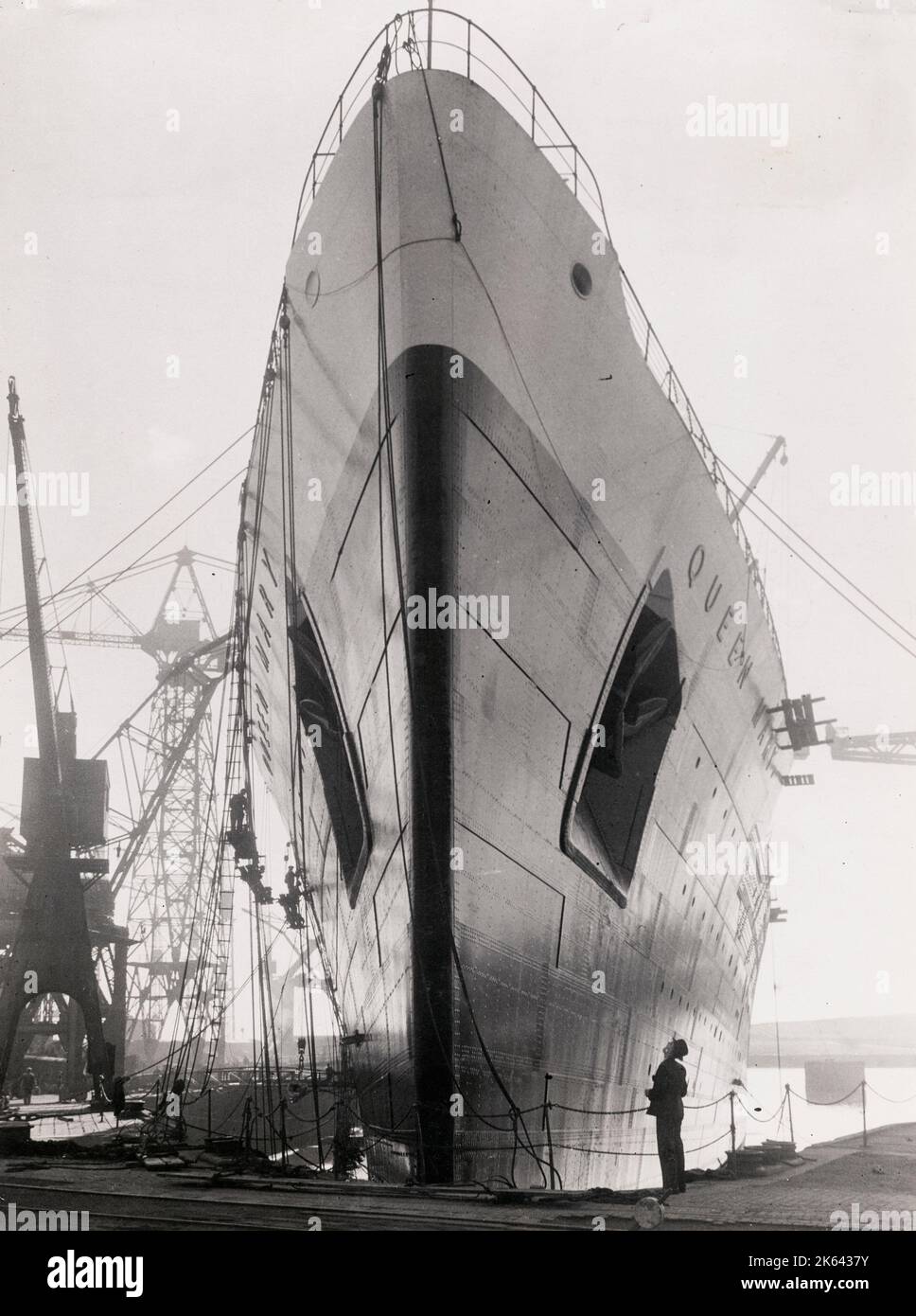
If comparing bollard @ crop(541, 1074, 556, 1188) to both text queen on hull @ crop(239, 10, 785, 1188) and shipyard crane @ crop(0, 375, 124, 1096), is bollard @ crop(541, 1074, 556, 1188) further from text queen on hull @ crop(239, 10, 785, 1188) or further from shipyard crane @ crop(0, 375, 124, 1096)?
shipyard crane @ crop(0, 375, 124, 1096)

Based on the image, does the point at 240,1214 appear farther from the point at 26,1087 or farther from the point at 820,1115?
the point at 820,1115

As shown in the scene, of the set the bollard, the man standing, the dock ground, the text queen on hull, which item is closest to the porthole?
the text queen on hull

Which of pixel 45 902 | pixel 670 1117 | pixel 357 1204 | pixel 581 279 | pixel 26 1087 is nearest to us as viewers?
pixel 357 1204

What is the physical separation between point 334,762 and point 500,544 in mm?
2689

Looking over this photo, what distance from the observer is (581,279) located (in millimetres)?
7117

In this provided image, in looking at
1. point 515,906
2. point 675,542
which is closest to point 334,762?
point 515,906

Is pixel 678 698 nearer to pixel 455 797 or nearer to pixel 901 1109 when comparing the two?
pixel 455 797

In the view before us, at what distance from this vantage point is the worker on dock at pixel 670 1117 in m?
5.78

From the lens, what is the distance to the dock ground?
13.3 feet

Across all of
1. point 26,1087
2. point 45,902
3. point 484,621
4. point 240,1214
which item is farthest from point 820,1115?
point 240,1214

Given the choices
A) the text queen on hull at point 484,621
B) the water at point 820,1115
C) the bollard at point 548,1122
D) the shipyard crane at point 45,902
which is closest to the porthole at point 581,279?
the text queen on hull at point 484,621

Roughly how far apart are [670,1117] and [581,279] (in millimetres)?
5139

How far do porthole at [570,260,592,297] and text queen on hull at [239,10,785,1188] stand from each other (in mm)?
23

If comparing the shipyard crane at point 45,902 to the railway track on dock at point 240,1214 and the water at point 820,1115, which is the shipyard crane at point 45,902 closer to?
the railway track on dock at point 240,1214
